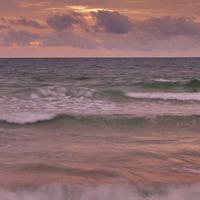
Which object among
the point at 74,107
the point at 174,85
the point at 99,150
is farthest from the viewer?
the point at 174,85

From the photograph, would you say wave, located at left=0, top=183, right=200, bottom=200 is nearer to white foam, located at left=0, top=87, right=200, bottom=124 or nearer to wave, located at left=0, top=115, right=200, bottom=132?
wave, located at left=0, top=115, right=200, bottom=132

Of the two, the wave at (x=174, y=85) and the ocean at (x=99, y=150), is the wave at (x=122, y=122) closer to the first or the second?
the ocean at (x=99, y=150)

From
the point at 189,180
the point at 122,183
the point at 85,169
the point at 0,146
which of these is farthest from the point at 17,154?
the point at 189,180

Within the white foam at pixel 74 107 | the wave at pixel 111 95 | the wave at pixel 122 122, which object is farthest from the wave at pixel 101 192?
the wave at pixel 111 95

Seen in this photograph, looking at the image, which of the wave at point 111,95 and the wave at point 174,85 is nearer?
the wave at point 111,95

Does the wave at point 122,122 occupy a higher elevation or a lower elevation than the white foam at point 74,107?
higher

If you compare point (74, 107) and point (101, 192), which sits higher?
point (101, 192)

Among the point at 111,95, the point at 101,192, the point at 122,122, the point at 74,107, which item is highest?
the point at 101,192

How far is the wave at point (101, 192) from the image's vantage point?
7520 mm

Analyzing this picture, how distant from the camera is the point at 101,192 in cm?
773

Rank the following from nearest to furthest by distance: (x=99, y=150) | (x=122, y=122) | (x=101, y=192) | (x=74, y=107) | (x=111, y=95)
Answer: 1. (x=101, y=192)
2. (x=99, y=150)
3. (x=122, y=122)
4. (x=74, y=107)
5. (x=111, y=95)

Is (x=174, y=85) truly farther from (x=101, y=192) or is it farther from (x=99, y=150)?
(x=101, y=192)

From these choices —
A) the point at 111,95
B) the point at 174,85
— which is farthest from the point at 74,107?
the point at 174,85

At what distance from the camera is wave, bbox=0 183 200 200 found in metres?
7.52
